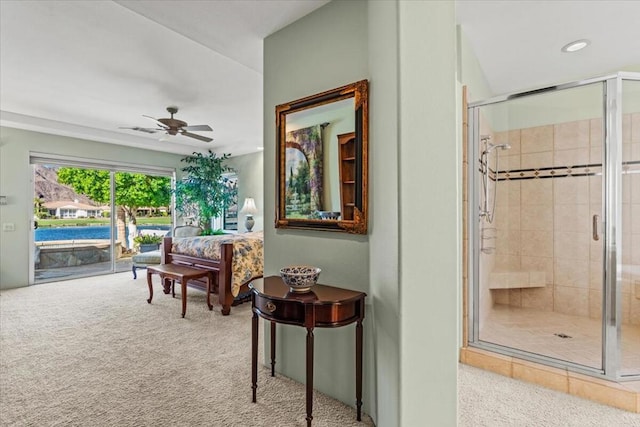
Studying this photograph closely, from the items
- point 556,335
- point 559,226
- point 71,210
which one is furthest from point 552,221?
point 71,210

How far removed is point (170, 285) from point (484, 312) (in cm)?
408

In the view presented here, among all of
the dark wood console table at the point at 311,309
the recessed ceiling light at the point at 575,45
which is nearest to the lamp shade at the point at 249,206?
the dark wood console table at the point at 311,309

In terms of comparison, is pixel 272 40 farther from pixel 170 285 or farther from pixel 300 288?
pixel 170 285

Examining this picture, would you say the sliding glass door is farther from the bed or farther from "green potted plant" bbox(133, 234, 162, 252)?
the bed

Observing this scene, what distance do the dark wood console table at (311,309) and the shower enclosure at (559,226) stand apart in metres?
1.31

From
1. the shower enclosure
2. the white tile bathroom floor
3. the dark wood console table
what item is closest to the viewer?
the dark wood console table

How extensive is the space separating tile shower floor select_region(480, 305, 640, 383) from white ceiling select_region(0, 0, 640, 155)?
245 cm

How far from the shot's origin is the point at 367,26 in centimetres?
190

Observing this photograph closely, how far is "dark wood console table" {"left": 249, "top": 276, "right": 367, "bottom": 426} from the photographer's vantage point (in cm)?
167

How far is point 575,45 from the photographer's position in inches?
111

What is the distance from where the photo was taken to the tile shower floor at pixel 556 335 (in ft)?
7.56

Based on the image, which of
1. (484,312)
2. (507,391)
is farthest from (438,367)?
(484,312)

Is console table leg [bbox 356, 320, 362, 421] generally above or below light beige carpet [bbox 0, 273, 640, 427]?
above

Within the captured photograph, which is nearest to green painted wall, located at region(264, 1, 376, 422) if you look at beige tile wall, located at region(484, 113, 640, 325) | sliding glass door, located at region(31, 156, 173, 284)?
beige tile wall, located at region(484, 113, 640, 325)
